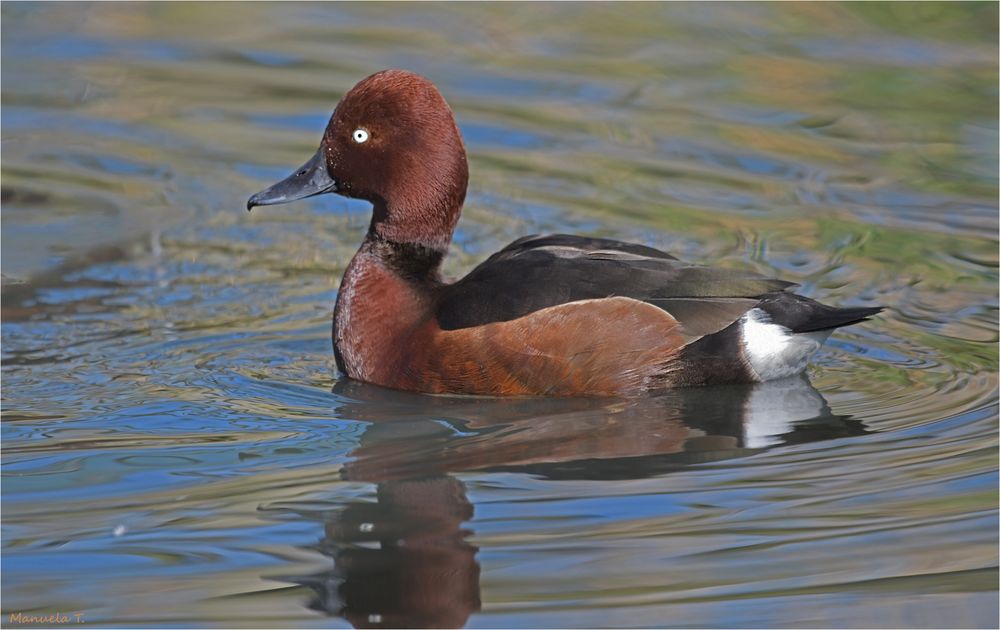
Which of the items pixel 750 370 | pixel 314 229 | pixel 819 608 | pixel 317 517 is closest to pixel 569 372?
pixel 750 370

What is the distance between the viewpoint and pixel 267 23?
45.3ft

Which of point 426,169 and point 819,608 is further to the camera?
point 426,169

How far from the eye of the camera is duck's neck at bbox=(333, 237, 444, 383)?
7.08 meters

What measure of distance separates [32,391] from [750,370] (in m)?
A: 3.07

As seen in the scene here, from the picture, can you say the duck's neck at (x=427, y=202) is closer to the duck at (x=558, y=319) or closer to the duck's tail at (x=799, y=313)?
the duck at (x=558, y=319)

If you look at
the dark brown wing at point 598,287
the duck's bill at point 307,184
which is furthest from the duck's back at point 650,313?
the duck's bill at point 307,184

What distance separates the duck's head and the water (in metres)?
0.79

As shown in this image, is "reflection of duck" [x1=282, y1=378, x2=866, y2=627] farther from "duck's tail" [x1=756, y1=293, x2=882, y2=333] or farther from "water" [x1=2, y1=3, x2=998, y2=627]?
"duck's tail" [x1=756, y1=293, x2=882, y2=333]

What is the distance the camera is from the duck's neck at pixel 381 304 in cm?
708

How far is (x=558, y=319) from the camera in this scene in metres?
6.78

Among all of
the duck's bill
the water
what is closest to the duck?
the water

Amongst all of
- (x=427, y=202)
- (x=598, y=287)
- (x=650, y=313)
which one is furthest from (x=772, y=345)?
(x=427, y=202)

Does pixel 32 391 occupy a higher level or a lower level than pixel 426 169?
lower

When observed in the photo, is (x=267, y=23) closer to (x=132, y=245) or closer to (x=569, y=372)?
(x=132, y=245)
